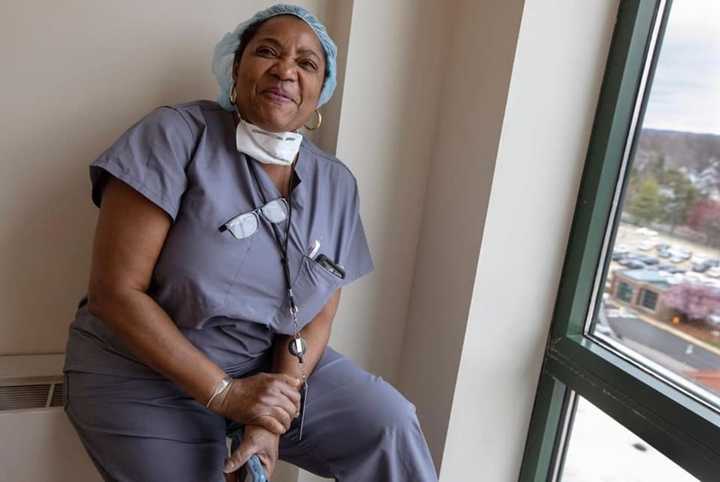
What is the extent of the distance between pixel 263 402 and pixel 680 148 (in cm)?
98

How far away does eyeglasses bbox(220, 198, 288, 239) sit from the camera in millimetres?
1092

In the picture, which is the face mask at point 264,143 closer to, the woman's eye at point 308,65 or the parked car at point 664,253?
the woman's eye at point 308,65

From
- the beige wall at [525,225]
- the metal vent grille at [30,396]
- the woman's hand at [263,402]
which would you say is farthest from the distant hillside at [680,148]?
the metal vent grille at [30,396]

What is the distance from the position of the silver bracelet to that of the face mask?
44 cm

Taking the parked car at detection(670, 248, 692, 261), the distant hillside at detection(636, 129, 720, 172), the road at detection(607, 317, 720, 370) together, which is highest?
the distant hillside at detection(636, 129, 720, 172)

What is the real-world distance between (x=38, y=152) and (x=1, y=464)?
0.68 m

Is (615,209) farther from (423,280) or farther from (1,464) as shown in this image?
(1,464)

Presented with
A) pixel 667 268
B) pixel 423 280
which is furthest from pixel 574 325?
pixel 423 280

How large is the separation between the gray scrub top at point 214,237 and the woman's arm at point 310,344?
0.04 m

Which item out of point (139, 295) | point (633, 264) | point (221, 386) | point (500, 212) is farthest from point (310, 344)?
point (633, 264)

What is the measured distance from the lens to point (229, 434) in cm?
121

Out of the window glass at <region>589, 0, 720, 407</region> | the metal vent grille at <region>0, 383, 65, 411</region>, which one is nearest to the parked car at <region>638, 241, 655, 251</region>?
the window glass at <region>589, 0, 720, 407</region>

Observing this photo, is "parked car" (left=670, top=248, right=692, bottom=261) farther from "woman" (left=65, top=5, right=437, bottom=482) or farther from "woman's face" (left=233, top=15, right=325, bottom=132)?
"woman's face" (left=233, top=15, right=325, bottom=132)

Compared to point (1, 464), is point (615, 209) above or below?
above
